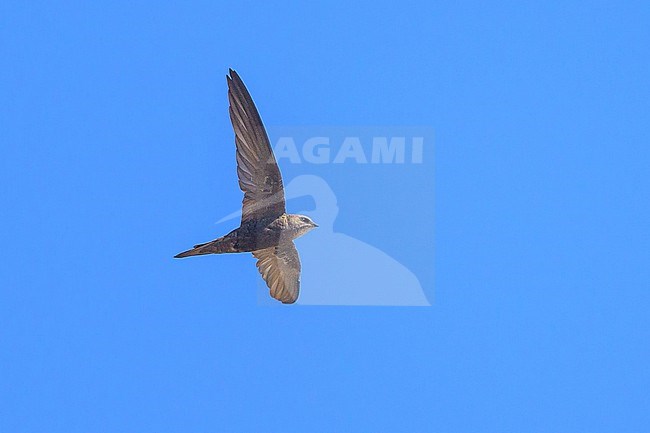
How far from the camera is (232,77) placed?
392 centimetres

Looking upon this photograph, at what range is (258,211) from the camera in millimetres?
4191

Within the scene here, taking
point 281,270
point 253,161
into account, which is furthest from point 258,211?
point 281,270

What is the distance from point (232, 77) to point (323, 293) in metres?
1.17

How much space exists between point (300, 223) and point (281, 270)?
36cm

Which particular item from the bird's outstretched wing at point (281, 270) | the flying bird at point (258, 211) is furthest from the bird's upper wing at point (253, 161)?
the bird's outstretched wing at point (281, 270)

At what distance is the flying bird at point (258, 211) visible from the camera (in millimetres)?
3971

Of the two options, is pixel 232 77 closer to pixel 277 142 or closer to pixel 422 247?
pixel 277 142

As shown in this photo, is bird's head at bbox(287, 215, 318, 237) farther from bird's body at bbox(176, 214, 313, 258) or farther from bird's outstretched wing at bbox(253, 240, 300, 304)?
bird's outstretched wing at bbox(253, 240, 300, 304)

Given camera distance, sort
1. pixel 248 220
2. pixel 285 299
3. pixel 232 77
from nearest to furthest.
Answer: pixel 232 77 → pixel 248 220 → pixel 285 299

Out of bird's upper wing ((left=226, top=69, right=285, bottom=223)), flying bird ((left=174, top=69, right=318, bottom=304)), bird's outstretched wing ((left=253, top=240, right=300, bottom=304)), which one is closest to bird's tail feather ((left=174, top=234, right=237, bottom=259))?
flying bird ((left=174, top=69, right=318, bottom=304))

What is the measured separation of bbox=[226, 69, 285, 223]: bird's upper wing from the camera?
395 cm

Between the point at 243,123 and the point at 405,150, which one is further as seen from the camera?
the point at 405,150

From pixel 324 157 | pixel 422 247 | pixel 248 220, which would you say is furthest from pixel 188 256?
pixel 422 247

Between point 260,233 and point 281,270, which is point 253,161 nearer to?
point 260,233
